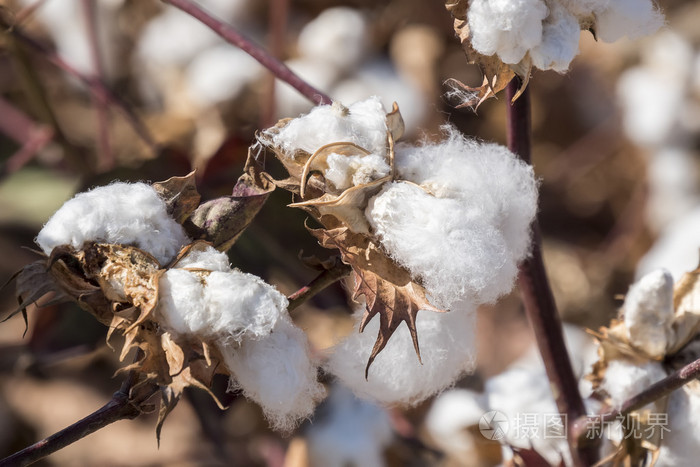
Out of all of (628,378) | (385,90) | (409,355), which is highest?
(409,355)

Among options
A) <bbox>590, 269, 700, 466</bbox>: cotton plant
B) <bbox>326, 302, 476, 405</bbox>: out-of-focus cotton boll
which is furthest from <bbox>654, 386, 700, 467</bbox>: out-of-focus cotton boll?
<bbox>326, 302, 476, 405</bbox>: out-of-focus cotton boll

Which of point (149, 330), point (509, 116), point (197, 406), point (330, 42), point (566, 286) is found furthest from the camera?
point (566, 286)

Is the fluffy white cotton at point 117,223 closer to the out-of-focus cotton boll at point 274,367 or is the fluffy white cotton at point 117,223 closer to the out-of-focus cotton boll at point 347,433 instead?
the out-of-focus cotton boll at point 274,367

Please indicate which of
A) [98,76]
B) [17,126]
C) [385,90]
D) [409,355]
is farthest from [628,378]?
[17,126]

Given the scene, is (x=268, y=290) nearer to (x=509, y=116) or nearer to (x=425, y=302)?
(x=425, y=302)

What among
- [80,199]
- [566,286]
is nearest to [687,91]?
[566,286]

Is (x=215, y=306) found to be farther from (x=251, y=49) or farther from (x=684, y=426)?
(x=684, y=426)
